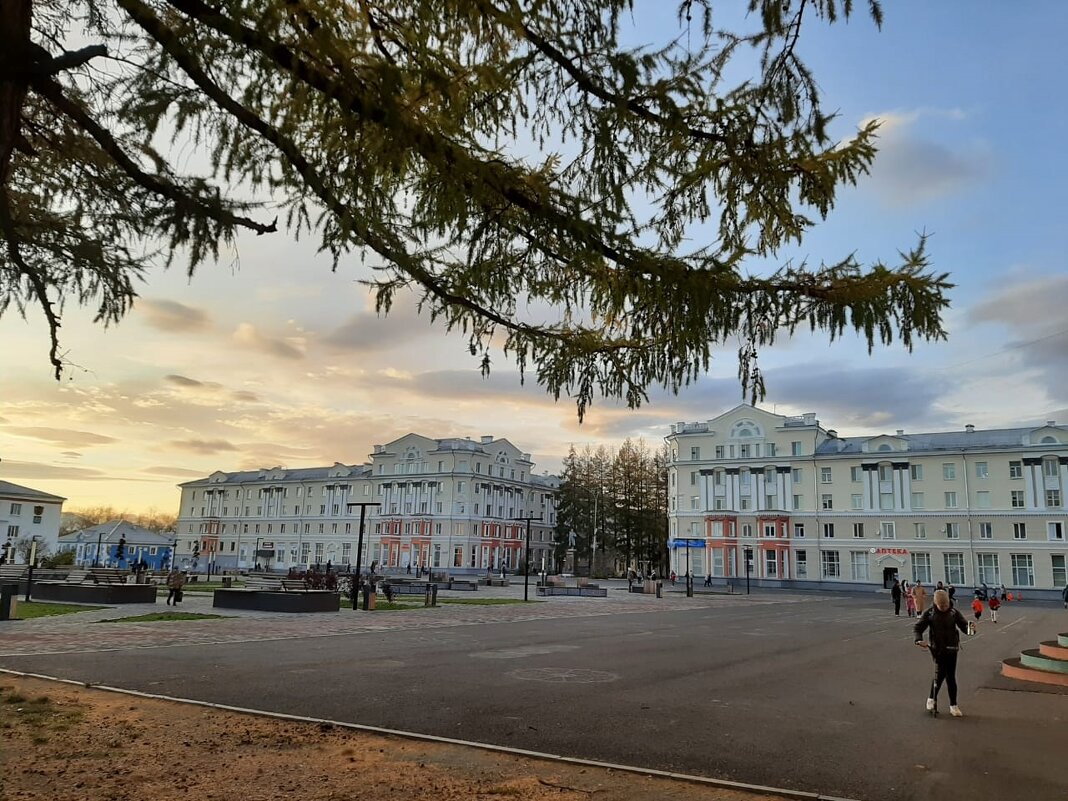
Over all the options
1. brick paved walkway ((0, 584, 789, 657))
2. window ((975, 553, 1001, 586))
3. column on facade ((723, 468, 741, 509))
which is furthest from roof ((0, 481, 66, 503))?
window ((975, 553, 1001, 586))

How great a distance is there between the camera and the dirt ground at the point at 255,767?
583 centimetres

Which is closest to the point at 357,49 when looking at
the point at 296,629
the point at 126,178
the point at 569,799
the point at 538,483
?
the point at 126,178

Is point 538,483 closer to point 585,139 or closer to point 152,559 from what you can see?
point 152,559

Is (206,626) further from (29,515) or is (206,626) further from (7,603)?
(29,515)

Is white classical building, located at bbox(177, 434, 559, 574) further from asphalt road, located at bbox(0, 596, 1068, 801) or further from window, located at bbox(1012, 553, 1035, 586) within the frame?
asphalt road, located at bbox(0, 596, 1068, 801)

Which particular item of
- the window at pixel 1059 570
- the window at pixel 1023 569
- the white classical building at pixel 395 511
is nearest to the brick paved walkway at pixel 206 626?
the window at pixel 1023 569

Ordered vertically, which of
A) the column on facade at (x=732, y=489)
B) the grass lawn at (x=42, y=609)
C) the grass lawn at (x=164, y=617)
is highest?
the column on facade at (x=732, y=489)

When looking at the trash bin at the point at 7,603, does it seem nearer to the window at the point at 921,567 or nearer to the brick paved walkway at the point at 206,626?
the brick paved walkway at the point at 206,626

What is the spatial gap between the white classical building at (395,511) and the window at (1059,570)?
160 feet

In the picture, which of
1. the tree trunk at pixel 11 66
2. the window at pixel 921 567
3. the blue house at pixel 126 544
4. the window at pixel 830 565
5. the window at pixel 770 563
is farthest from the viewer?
the blue house at pixel 126 544

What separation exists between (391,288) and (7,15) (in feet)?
10.4

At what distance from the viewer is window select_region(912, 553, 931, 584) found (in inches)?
2566

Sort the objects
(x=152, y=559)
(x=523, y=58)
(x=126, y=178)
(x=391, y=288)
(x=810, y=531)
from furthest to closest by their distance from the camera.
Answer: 1. (x=152, y=559)
2. (x=810, y=531)
3. (x=391, y=288)
4. (x=126, y=178)
5. (x=523, y=58)

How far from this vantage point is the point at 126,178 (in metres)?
6.15
